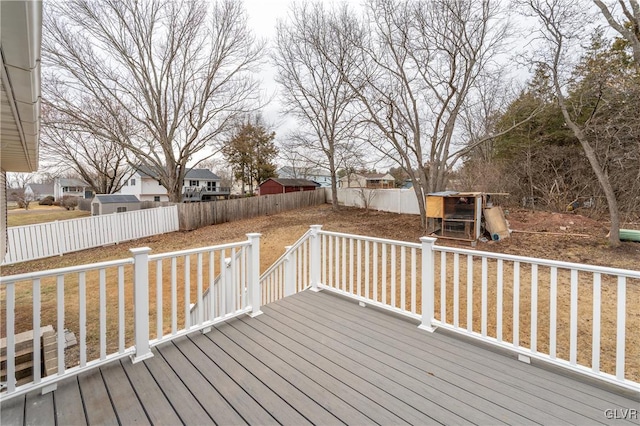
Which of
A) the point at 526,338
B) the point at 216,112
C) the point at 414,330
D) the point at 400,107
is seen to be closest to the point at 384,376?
the point at 414,330

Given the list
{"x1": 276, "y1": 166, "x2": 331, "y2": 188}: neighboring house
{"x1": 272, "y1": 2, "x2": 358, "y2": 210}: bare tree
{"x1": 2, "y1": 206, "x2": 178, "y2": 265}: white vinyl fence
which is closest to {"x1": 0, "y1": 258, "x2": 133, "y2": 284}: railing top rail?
{"x1": 2, "y1": 206, "x2": 178, "y2": 265}: white vinyl fence

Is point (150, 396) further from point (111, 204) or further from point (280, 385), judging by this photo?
point (111, 204)

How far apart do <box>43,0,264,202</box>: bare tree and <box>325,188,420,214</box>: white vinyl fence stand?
23.9 ft

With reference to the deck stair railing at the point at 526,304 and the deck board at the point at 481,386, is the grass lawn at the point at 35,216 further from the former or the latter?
the deck board at the point at 481,386

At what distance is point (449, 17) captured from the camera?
26.7 feet

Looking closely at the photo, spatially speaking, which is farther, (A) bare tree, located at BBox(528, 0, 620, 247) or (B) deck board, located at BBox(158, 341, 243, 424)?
(A) bare tree, located at BBox(528, 0, 620, 247)

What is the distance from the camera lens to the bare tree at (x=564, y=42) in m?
6.87

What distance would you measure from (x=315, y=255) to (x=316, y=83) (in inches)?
472

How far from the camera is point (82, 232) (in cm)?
989

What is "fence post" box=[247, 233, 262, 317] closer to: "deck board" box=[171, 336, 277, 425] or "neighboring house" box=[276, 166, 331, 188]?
"deck board" box=[171, 336, 277, 425]

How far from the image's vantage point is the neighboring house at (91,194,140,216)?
17156 mm

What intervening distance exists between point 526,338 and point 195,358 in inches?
164

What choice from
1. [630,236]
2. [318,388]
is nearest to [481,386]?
[318,388]

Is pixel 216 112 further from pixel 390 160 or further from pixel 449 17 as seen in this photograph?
pixel 449 17
